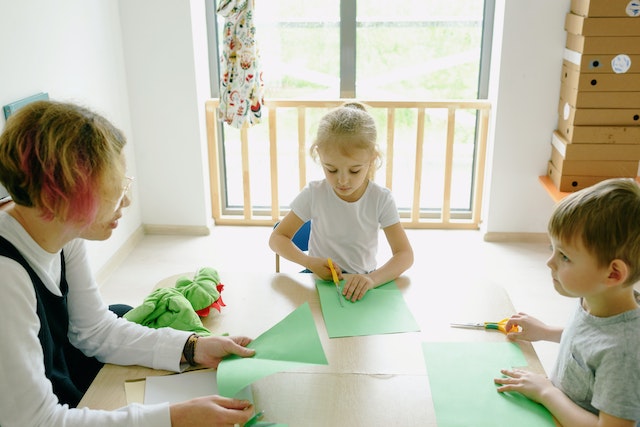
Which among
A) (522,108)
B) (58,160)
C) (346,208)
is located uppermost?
(58,160)

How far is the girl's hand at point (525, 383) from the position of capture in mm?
1120

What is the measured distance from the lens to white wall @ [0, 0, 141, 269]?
2.22m

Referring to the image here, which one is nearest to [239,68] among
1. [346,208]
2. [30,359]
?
[346,208]

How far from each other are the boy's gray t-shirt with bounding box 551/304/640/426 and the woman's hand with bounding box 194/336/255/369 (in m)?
0.61

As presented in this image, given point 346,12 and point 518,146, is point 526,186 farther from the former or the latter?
point 346,12

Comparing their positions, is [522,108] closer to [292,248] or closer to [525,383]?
[292,248]

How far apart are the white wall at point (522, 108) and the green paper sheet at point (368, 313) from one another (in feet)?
6.69

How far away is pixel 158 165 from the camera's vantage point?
11.4 ft

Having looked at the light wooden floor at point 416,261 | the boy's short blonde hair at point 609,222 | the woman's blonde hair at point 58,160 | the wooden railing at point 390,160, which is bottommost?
the light wooden floor at point 416,261

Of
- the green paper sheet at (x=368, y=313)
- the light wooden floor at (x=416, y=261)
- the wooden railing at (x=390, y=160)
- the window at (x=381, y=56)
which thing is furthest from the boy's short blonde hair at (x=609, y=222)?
the window at (x=381, y=56)

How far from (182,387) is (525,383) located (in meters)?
0.64

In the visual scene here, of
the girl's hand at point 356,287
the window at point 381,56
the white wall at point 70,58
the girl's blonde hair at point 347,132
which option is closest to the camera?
the girl's hand at point 356,287

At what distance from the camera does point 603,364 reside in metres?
1.06

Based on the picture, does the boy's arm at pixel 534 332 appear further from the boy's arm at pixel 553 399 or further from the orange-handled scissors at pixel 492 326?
the boy's arm at pixel 553 399
